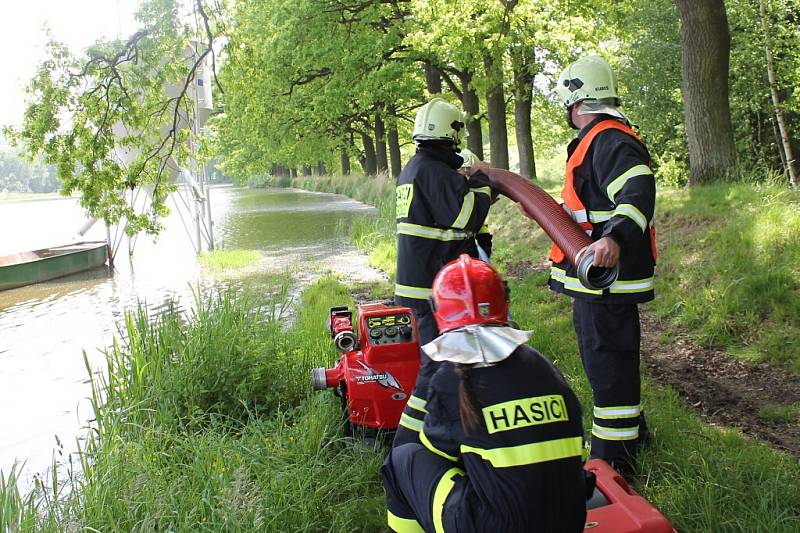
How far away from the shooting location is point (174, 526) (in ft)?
11.1

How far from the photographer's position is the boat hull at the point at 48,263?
16.1 m

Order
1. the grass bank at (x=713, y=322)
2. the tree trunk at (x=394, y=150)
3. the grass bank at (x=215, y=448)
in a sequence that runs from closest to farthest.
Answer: the grass bank at (x=713, y=322) < the grass bank at (x=215, y=448) < the tree trunk at (x=394, y=150)

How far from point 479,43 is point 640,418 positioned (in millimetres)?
11053

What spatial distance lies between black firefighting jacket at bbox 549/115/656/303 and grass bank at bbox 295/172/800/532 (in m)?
0.94

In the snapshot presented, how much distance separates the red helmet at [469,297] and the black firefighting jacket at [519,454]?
15 cm

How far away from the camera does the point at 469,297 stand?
6.99 feet

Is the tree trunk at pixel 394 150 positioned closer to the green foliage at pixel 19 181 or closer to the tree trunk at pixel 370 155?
the tree trunk at pixel 370 155

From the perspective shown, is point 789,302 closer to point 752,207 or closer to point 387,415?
point 752,207

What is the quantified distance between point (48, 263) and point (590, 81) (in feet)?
54.2

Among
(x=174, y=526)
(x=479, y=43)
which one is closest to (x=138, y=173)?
(x=174, y=526)

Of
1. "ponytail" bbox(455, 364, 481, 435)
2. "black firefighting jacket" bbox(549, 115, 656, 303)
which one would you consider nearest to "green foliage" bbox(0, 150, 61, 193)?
"black firefighting jacket" bbox(549, 115, 656, 303)

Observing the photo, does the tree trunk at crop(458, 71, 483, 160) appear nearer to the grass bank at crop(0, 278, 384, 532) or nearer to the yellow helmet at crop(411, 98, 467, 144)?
the grass bank at crop(0, 278, 384, 532)

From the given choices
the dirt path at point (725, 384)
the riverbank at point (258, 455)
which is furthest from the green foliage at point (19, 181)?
the dirt path at point (725, 384)

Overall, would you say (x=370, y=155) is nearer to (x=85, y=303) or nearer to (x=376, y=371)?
(x=85, y=303)
